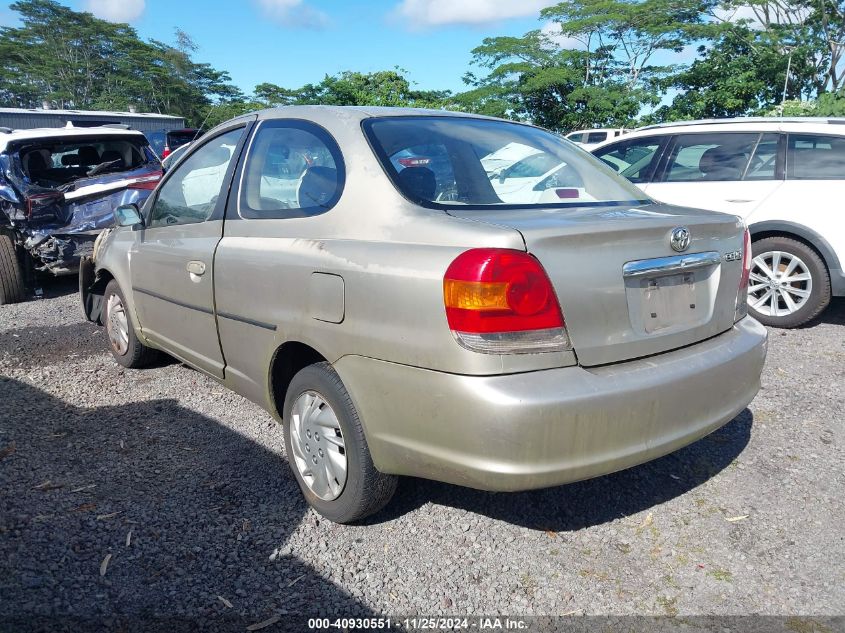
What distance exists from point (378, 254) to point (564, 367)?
74 cm

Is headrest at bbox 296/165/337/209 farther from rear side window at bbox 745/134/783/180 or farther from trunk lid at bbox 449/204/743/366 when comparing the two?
rear side window at bbox 745/134/783/180

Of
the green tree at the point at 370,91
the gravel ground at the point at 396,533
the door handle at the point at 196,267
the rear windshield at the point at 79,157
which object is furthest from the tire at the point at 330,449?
the green tree at the point at 370,91

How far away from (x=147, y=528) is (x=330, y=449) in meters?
0.84

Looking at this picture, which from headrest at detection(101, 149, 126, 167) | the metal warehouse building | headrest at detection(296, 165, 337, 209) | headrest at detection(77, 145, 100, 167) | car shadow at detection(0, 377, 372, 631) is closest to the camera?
car shadow at detection(0, 377, 372, 631)

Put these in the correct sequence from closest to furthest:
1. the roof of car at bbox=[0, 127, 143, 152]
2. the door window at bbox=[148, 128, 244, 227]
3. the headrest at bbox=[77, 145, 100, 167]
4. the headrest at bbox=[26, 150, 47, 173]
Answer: the door window at bbox=[148, 128, 244, 227] < the roof of car at bbox=[0, 127, 143, 152] < the headrest at bbox=[26, 150, 47, 173] < the headrest at bbox=[77, 145, 100, 167]

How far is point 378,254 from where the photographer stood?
2232 millimetres

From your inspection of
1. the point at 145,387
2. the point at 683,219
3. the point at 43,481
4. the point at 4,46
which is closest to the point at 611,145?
the point at 683,219

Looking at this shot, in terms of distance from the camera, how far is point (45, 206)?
21.3ft

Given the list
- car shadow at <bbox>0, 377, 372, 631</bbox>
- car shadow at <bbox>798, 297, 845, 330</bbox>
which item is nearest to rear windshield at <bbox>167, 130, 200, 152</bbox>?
car shadow at <bbox>0, 377, 372, 631</bbox>

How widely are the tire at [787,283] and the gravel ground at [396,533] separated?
5.99 ft

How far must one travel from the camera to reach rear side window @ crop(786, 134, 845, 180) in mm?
5215

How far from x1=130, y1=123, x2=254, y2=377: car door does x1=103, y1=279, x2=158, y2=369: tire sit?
1.11ft

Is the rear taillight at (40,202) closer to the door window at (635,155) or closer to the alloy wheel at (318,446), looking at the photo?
the alloy wheel at (318,446)

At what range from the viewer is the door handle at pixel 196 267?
10.4 ft
